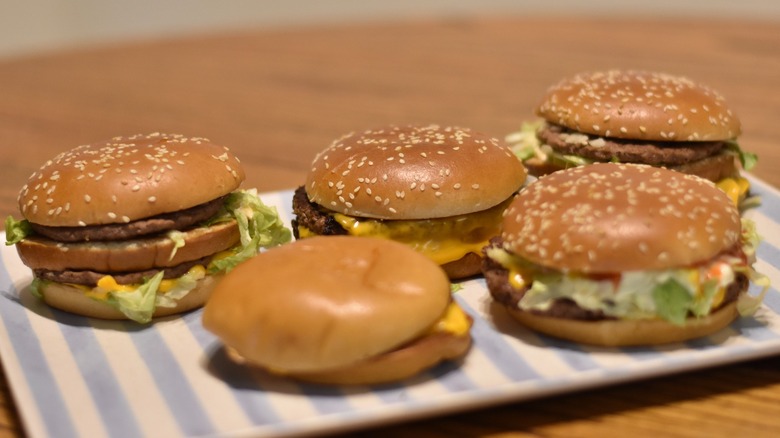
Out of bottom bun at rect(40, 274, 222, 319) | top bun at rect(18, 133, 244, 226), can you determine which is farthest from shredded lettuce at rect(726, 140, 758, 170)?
→ bottom bun at rect(40, 274, 222, 319)

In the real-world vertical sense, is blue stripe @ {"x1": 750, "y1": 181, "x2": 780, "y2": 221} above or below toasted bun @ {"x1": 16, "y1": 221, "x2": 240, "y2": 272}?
below

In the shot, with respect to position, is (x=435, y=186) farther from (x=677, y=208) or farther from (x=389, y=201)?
(x=677, y=208)

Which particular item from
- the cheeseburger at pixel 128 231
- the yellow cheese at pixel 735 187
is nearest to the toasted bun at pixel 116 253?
the cheeseburger at pixel 128 231

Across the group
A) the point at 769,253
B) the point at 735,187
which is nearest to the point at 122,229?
the point at 769,253

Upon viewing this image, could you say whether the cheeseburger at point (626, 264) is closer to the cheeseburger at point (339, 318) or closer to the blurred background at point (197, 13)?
the cheeseburger at point (339, 318)

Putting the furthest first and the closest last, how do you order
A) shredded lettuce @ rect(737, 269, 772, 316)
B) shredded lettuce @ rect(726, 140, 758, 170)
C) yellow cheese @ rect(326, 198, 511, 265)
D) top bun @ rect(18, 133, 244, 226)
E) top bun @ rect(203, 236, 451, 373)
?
shredded lettuce @ rect(726, 140, 758, 170) < yellow cheese @ rect(326, 198, 511, 265) < top bun @ rect(18, 133, 244, 226) < shredded lettuce @ rect(737, 269, 772, 316) < top bun @ rect(203, 236, 451, 373)

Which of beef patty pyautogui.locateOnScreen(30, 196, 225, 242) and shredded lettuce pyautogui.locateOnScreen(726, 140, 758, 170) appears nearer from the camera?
beef patty pyautogui.locateOnScreen(30, 196, 225, 242)

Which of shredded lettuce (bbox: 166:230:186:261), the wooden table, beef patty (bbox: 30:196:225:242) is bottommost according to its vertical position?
the wooden table

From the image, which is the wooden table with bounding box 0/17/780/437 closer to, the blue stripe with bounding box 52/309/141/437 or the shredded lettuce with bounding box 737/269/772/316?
the blue stripe with bounding box 52/309/141/437
